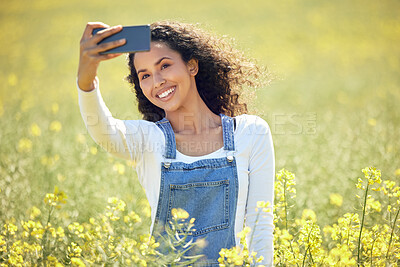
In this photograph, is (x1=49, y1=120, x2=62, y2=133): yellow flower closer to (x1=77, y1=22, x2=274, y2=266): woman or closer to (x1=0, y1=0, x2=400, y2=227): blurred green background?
(x1=0, y1=0, x2=400, y2=227): blurred green background

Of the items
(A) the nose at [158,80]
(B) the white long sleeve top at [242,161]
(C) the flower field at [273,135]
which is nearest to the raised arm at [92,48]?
(B) the white long sleeve top at [242,161]

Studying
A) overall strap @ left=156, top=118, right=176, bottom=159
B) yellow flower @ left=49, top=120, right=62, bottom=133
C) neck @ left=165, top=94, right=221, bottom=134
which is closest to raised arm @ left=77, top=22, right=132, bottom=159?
overall strap @ left=156, top=118, right=176, bottom=159

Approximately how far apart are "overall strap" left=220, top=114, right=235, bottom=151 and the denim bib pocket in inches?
6.2

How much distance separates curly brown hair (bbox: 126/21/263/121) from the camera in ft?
7.55

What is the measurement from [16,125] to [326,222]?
258 cm

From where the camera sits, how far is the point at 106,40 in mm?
1699

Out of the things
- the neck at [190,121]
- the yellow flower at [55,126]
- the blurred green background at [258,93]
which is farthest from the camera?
the yellow flower at [55,126]

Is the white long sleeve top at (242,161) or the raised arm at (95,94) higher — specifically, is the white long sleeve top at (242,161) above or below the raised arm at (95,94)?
below

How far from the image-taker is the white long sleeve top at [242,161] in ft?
6.64

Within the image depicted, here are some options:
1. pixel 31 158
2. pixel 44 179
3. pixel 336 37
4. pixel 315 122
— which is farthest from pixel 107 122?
pixel 336 37

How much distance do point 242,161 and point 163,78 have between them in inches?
18.6

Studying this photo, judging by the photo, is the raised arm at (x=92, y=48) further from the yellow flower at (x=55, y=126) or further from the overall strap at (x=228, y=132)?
the yellow flower at (x=55, y=126)

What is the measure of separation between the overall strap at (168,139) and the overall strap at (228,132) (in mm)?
215

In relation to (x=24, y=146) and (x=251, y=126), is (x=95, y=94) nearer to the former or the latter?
(x=251, y=126)
